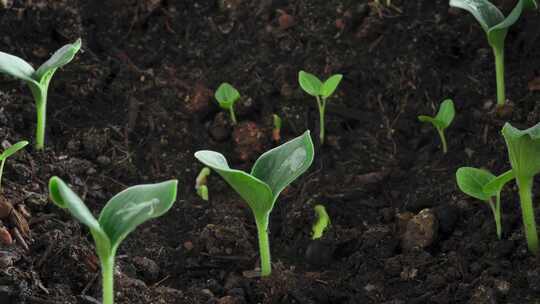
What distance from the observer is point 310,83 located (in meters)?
2.39

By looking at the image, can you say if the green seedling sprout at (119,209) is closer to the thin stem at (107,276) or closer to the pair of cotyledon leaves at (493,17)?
the thin stem at (107,276)

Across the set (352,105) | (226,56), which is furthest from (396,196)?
(226,56)

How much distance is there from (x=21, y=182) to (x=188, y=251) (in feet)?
1.49

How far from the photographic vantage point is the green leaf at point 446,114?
7.61 ft

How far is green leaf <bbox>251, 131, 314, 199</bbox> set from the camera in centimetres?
183

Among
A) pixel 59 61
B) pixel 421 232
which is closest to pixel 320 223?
pixel 421 232

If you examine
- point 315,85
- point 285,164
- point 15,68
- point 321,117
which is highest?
point 15,68

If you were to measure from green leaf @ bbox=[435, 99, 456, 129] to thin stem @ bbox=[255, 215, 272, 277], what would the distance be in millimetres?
633

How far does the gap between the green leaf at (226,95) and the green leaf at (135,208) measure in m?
0.85

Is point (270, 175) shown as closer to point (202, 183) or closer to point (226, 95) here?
point (202, 183)

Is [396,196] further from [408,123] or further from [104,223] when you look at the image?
[104,223]

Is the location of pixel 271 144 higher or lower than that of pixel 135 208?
lower

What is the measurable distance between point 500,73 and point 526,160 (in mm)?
593

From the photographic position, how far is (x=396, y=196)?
2301 millimetres
